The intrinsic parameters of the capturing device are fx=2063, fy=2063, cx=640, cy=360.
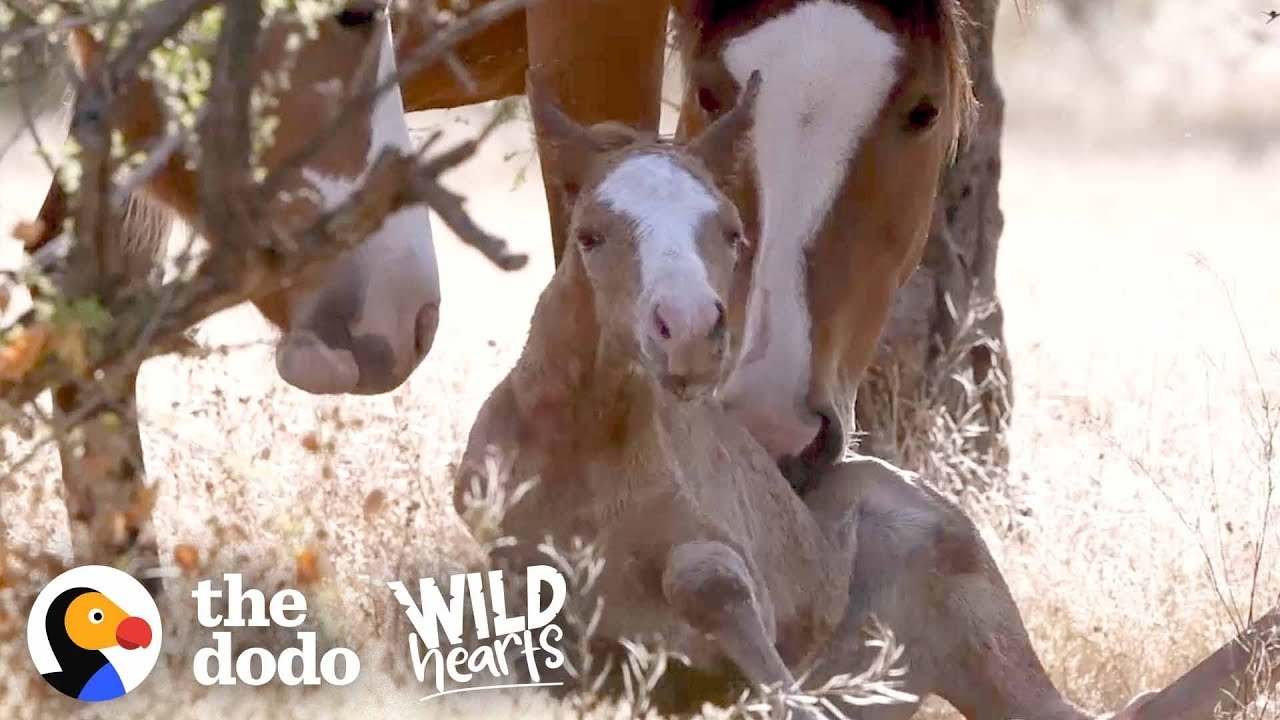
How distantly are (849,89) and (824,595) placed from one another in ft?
4.00

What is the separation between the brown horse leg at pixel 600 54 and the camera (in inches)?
212

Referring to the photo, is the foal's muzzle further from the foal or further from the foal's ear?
the foal's ear

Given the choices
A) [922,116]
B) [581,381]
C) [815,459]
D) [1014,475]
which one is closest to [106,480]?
[581,381]

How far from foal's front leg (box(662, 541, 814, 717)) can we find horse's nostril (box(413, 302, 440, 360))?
0.67 meters

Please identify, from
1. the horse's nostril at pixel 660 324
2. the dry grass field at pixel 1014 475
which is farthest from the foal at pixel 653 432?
the dry grass field at pixel 1014 475

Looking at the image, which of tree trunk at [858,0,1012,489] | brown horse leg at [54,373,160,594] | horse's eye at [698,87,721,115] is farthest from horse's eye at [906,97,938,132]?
brown horse leg at [54,373,160,594]

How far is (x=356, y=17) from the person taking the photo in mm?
4438

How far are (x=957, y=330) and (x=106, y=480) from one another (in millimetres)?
3195

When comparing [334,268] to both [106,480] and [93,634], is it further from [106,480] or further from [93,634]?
[93,634]

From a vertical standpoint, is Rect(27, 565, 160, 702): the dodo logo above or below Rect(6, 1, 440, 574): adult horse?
below

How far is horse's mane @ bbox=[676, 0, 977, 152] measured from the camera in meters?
5.07

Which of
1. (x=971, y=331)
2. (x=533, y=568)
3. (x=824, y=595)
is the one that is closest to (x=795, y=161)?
(x=824, y=595)

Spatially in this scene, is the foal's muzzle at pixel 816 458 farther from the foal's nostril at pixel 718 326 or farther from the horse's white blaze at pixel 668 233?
the foal's nostril at pixel 718 326

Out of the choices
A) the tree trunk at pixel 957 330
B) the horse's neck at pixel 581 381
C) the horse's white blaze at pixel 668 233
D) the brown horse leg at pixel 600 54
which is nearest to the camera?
the horse's white blaze at pixel 668 233
